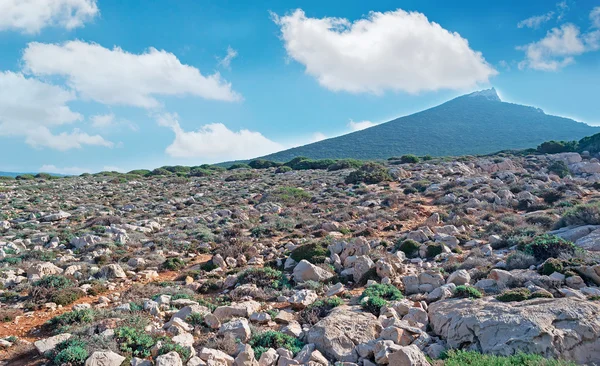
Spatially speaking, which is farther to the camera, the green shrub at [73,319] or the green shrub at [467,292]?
the green shrub at [467,292]

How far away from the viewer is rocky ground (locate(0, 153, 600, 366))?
18.8 feet


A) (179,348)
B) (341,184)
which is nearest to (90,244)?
(179,348)

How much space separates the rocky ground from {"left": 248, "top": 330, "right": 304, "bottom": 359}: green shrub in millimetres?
24

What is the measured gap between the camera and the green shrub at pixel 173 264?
11836 mm

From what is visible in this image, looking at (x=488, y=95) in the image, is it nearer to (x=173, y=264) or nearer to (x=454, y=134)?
(x=454, y=134)

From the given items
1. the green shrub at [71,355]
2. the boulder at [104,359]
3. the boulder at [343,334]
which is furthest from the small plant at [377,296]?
the green shrub at [71,355]

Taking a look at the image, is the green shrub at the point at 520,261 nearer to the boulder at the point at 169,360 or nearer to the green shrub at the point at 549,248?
the green shrub at the point at 549,248

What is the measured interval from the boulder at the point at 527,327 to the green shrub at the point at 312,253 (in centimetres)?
492

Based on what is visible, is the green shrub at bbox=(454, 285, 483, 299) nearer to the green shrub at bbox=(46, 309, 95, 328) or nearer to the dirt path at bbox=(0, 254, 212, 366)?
the green shrub at bbox=(46, 309, 95, 328)

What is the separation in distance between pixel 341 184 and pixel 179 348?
25.7 m

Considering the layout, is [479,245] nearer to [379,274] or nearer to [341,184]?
[379,274]

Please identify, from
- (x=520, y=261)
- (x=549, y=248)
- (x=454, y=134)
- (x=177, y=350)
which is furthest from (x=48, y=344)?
(x=454, y=134)

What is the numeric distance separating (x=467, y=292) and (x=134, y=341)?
5.68m

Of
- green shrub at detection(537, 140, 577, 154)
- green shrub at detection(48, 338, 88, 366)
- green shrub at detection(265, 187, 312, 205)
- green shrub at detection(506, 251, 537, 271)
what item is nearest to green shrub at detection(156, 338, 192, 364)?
green shrub at detection(48, 338, 88, 366)
